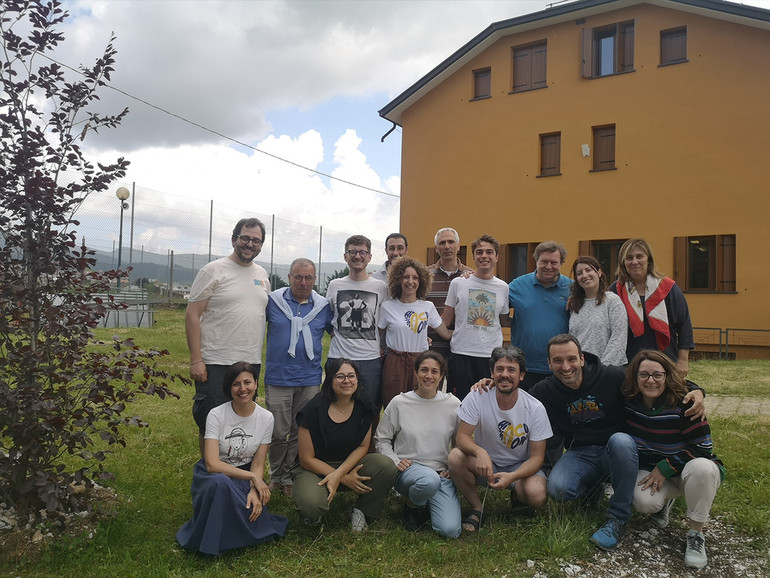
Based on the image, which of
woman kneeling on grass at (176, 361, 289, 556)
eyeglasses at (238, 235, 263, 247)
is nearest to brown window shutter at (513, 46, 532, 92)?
eyeglasses at (238, 235, 263, 247)

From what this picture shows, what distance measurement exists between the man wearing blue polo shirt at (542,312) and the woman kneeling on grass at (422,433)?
30.9 inches

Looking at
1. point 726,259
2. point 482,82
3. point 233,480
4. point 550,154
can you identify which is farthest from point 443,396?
point 482,82

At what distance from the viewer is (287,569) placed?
334cm

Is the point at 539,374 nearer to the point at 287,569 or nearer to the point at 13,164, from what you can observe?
the point at 287,569

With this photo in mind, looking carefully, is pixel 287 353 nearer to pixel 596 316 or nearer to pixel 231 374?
pixel 231 374

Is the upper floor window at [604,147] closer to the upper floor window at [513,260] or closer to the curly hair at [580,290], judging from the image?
the upper floor window at [513,260]

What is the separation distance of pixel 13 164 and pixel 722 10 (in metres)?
15.0

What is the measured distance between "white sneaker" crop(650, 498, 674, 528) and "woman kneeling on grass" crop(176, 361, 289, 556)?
2399 mm

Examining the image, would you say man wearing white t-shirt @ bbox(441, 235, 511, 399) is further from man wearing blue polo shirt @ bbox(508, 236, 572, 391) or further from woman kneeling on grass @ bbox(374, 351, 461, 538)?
woman kneeling on grass @ bbox(374, 351, 461, 538)

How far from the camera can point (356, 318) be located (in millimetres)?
4523

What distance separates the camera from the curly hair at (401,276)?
4.62 meters

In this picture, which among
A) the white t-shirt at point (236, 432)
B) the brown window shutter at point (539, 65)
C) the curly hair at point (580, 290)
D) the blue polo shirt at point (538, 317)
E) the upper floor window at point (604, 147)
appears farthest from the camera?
the brown window shutter at point (539, 65)

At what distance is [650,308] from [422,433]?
1.86m

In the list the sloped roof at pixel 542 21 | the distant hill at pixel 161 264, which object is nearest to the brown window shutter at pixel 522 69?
the sloped roof at pixel 542 21
